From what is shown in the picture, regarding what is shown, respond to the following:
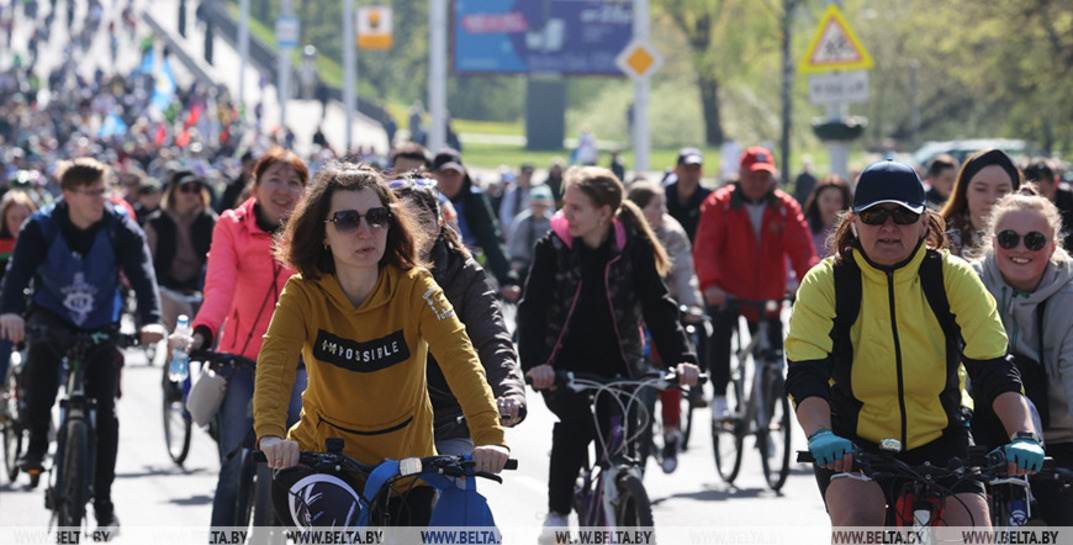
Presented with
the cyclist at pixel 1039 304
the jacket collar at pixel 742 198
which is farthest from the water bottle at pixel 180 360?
the jacket collar at pixel 742 198

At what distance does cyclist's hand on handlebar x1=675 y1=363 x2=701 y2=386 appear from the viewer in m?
8.45

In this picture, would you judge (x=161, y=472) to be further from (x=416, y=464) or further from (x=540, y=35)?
(x=540, y=35)

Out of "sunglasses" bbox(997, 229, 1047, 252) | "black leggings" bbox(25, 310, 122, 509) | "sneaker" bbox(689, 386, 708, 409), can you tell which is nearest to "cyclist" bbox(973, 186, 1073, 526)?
"sunglasses" bbox(997, 229, 1047, 252)

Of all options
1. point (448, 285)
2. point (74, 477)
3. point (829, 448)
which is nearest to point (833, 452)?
point (829, 448)

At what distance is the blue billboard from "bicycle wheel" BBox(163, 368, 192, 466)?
51.9m

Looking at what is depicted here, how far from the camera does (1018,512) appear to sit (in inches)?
269

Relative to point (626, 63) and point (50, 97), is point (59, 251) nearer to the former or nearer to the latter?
point (626, 63)

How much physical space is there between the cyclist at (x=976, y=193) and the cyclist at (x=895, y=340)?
8.36 feet

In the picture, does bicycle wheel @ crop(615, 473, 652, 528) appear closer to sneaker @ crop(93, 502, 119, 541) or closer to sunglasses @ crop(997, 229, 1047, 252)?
sunglasses @ crop(997, 229, 1047, 252)

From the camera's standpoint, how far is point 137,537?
10.0 m

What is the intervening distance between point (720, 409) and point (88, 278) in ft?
13.4

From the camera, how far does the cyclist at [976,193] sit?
8.77 m

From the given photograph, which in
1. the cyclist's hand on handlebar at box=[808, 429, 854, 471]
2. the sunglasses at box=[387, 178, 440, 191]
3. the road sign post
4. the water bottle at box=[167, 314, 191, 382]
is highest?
the road sign post

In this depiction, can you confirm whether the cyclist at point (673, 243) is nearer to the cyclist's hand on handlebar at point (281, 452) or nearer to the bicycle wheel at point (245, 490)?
the bicycle wheel at point (245, 490)
